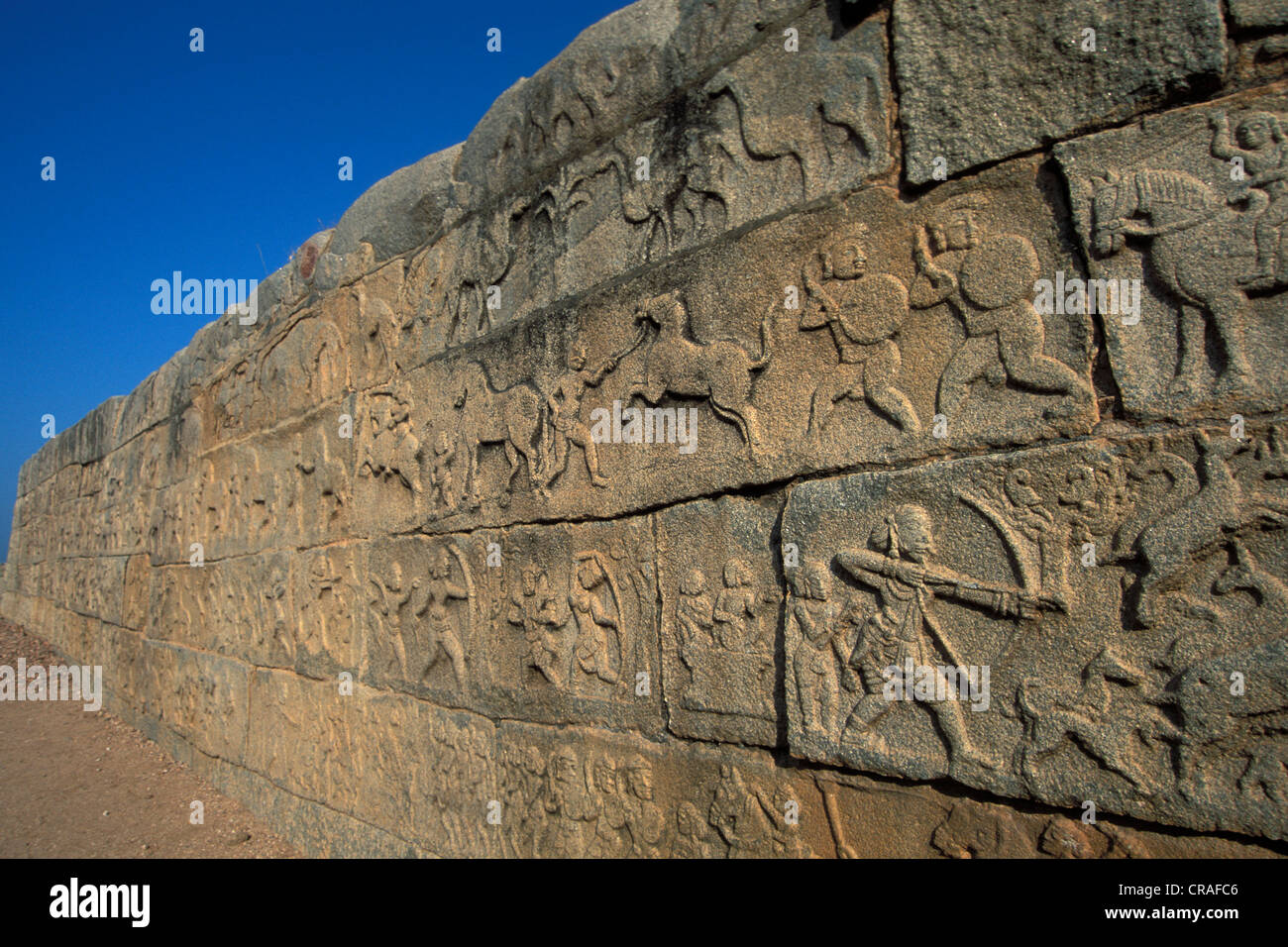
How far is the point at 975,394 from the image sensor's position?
6.08 feet

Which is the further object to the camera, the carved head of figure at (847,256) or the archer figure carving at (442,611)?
the archer figure carving at (442,611)

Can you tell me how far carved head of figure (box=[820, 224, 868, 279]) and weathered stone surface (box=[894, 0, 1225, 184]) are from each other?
19cm

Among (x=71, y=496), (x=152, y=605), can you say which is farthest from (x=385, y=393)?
(x=71, y=496)

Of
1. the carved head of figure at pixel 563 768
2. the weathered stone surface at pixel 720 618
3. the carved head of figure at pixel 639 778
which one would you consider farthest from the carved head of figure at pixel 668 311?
the carved head of figure at pixel 563 768

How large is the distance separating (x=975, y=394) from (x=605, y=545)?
1.27 m

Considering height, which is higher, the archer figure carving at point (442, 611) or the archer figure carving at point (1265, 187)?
the archer figure carving at point (1265, 187)

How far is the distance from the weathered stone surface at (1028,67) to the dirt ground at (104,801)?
4.47 m

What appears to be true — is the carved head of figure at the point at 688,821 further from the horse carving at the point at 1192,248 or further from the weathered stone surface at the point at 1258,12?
the weathered stone surface at the point at 1258,12

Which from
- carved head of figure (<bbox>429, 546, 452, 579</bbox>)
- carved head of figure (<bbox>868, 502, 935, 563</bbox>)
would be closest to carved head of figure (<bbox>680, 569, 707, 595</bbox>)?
carved head of figure (<bbox>868, 502, 935, 563</bbox>)

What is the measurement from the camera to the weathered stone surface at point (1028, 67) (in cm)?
163

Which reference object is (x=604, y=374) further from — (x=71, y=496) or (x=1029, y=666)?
(x=71, y=496)

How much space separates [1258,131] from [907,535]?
3.42 ft

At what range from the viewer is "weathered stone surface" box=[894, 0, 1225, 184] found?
5.36 ft

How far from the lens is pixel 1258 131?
154 cm
